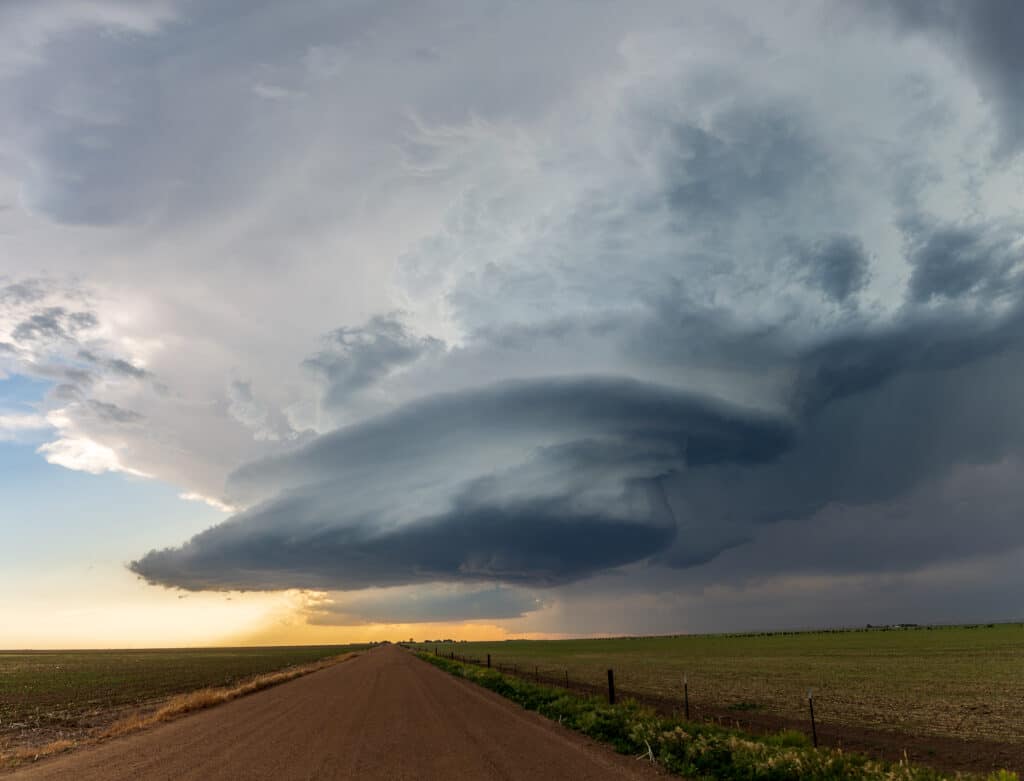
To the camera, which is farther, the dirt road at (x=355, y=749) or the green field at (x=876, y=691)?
the green field at (x=876, y=691)

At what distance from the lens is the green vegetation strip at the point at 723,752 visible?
1427cm

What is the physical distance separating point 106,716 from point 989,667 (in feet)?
212

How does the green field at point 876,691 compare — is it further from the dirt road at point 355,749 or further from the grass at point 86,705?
the grass at point 86,705

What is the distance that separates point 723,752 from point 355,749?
10.2 metres

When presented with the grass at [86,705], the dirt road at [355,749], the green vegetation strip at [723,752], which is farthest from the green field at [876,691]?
the grass at [86,705]

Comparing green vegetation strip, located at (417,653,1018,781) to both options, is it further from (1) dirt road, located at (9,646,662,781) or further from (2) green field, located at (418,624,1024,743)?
(2) green field, located at (418,624,1024,743)

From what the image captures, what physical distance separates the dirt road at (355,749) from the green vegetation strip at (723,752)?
1000mm

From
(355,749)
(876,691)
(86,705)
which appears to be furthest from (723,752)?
(86,705)

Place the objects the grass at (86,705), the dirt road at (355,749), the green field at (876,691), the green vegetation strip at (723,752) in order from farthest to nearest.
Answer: the grass at (86,705)
the green field at (876,691)
the dirt road at (355,749)
the green vegetation strip at (723,752)

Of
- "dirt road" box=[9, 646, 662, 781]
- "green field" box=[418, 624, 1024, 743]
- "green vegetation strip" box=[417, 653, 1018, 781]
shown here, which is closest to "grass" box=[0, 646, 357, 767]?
"dirt road" box=[9, 646, 662, 781]

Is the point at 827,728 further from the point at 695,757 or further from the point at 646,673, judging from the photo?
the point at 646,673

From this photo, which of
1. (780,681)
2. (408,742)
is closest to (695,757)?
(408,742)

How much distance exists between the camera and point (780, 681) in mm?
45781

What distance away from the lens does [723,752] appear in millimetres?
16547
